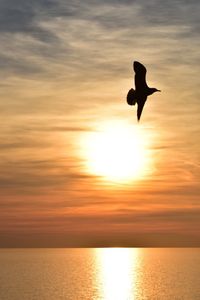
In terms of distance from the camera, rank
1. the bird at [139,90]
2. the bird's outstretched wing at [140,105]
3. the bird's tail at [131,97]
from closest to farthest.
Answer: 1. the bird's outstretched wing at [140,105]
2. the bird at [139,90]
3. the bird's tail at [131,97]

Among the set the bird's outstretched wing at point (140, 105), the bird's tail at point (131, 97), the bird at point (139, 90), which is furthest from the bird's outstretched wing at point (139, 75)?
the bird's tail at point (131, 97)

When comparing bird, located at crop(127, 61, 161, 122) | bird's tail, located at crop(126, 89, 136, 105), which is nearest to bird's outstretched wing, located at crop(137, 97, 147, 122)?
bird, located at crop(127, 61, 161, 122)

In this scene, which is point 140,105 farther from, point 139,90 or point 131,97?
point 131,97

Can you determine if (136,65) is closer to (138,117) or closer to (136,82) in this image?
(136,82)

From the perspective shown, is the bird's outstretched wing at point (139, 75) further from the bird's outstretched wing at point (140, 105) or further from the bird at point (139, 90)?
the bird's outstretched wing at point (140, 105)

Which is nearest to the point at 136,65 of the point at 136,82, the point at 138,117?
the point at 136,82

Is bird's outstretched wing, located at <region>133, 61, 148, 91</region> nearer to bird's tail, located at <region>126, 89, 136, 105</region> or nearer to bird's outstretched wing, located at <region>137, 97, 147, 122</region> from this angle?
bird's outstretched wing, located at <region>137, 97, 147, 122</region>

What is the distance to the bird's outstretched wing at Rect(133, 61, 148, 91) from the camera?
722 inches

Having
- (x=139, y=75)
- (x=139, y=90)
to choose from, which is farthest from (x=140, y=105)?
(x=139, y=75)

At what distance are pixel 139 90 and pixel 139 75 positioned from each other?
444mm

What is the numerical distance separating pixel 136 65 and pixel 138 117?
160 centimetres

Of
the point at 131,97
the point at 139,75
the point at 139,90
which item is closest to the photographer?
the point at 139,75

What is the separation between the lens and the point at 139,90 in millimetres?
18766

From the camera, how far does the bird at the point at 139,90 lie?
18391 millimetres
